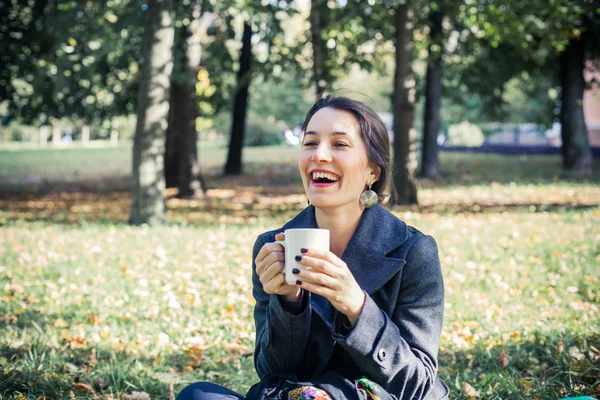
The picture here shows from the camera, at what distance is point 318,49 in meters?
15.3

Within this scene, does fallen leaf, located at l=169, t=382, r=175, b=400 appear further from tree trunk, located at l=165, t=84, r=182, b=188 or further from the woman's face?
tree trunk, located at l=165, t=84, r=182, b=188

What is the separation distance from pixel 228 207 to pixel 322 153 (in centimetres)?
1158

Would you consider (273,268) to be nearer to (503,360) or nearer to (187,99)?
(503,360)

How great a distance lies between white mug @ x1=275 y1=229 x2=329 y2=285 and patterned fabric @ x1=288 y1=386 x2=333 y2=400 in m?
0.51

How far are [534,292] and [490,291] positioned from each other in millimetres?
437

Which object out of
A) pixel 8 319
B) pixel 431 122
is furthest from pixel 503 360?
pixel 431 122

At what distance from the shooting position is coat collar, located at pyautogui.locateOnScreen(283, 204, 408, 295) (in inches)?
98.5

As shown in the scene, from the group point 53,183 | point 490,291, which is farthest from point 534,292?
point 53,183

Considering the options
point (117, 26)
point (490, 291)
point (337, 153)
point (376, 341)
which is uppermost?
point (117, 26)

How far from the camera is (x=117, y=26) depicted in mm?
13875

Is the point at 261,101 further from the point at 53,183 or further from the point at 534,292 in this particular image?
the point at 534,292

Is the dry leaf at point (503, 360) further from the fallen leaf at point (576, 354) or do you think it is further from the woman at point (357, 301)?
the woman at point (357, 301)

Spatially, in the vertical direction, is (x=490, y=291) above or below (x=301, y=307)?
below

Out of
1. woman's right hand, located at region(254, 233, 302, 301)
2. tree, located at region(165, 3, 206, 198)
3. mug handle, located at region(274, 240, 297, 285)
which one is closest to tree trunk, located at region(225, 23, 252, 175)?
tree, located at region(165, 3, 206, 198)
